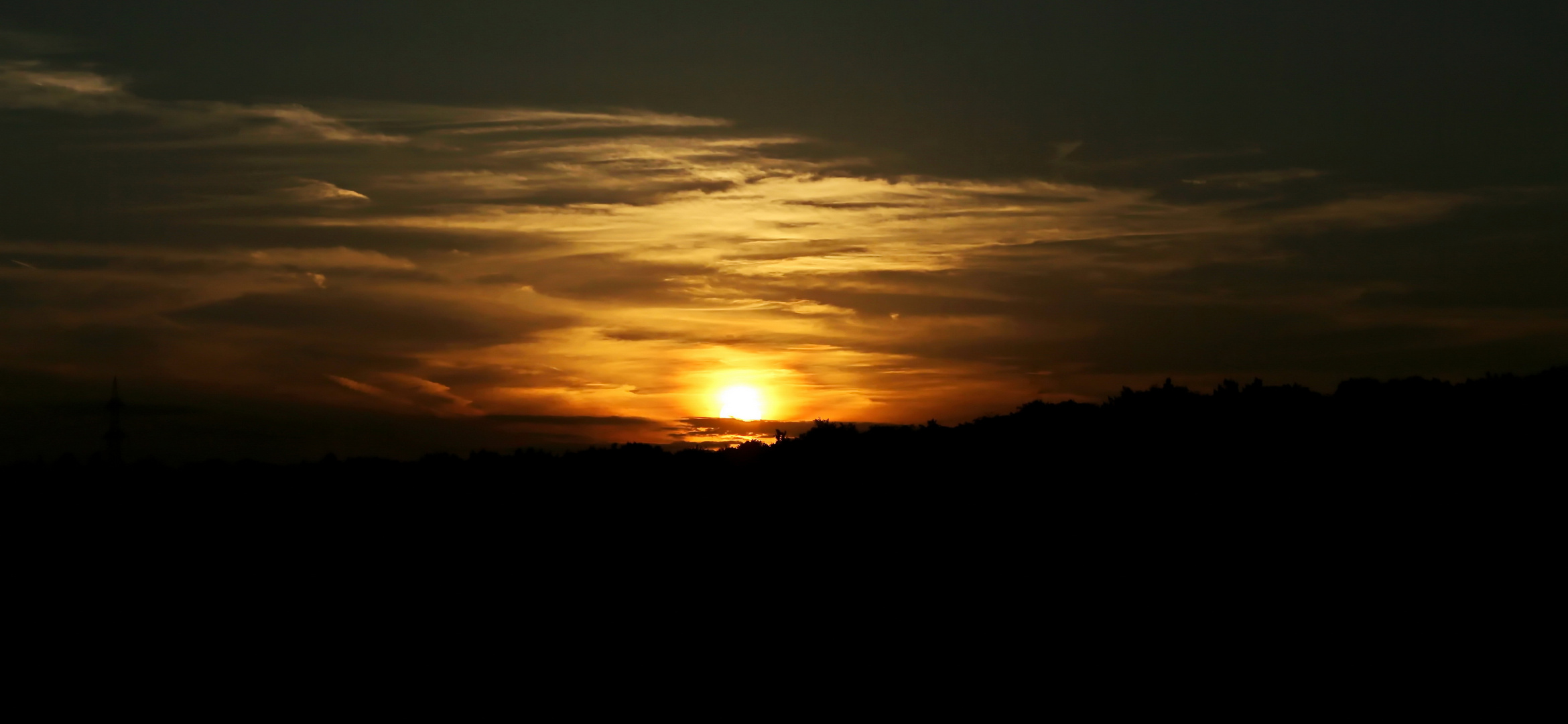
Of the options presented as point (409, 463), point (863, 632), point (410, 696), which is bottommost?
point (410, 696)

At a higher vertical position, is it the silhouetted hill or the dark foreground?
the silhouetted hill

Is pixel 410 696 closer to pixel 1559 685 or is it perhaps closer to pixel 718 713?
pixel 718 713

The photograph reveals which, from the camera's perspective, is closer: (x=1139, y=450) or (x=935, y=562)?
(x=935, y=562)

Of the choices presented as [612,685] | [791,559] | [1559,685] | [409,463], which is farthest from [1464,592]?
[409,463]

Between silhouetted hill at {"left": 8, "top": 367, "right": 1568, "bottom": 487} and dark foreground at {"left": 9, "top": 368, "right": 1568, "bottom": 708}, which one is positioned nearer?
dark foreground at {"left": 9, "top": 368, "right": 1568, "bottom": 708}

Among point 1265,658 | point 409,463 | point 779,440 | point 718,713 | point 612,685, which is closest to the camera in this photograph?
point 1265,658

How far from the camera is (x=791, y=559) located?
19.9 meters

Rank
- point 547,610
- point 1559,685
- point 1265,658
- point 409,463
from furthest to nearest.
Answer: point 409,463, point 547,610, point 1265,658, point 1559,685

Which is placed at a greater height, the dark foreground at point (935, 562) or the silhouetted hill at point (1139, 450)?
the silhouetted hill at point (1139, 450)

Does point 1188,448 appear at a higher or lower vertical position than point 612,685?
higher

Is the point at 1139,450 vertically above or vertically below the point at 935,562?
above

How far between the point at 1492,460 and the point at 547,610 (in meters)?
15.0

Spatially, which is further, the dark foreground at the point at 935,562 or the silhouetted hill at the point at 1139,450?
the silhouetted hill at the point at 1139,450

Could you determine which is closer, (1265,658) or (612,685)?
(1265,658)
